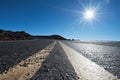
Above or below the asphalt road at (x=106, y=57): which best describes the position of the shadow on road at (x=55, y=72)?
below

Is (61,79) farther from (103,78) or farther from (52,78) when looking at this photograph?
(103,78)

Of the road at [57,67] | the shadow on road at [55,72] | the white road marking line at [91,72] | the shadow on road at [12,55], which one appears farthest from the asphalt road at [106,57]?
the shadow on road at [12,55]

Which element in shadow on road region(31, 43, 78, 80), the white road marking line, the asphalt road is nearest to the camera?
shadow on road region(31, 43, 78, 80)

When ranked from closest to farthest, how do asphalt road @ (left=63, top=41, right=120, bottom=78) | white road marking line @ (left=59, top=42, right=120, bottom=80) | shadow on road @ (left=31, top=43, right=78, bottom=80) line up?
1. shadow on road @ (left=31, top=43, right=78, bottom=80)
2. white road marking line @ (left=59, top=42, right=120, bottom=80)
3. asphalt road @ (left=63, top=41, right=120, bottom=78)

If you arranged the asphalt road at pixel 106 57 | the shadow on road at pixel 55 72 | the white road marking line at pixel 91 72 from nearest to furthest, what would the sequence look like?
the shadow on road at pixel 55 72
the white road marking line at pixel 91 72
the asphalt road at pixel 106 57

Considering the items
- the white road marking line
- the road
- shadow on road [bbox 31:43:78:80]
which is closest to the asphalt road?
the road

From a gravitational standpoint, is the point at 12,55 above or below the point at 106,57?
below

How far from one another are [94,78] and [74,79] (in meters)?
0.44

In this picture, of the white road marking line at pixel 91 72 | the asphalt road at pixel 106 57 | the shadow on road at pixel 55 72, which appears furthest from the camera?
the asphalt road at pixel 106 57

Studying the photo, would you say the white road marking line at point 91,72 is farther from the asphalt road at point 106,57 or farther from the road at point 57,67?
the asphalt road at point 106,57

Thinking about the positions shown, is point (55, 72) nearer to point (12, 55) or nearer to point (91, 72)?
point (91, 72)

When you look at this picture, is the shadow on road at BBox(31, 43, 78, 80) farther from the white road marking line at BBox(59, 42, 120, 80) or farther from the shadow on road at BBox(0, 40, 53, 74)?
the shadow on road at BBox(0, 40, 53, 74)

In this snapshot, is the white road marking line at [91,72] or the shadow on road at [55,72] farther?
the white road marking line at [91,72]

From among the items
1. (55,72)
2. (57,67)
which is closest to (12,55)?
(57,67)
